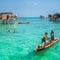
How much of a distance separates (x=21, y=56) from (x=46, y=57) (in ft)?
2.10

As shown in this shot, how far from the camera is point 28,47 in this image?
5559 millimetres

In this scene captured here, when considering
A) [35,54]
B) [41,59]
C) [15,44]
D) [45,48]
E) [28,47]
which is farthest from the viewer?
[15,44]

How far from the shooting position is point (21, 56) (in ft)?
15.7

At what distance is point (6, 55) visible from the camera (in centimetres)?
493

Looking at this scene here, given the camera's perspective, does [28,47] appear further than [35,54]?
Yes

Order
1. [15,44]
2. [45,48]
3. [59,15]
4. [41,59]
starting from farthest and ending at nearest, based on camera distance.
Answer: [59,15], [15,44], [45,48], [41,59]

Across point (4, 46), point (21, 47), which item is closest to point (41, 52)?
point (21, 47)

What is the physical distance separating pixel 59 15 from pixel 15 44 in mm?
11750

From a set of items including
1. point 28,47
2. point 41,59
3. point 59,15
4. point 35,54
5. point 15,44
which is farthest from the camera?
point 59,15

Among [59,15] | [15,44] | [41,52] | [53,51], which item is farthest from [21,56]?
[59,15]

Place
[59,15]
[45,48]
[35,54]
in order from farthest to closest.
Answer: [59,15]
[45,48]
[35,54]

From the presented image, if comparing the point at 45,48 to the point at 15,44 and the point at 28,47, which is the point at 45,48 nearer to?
the point at 28,47

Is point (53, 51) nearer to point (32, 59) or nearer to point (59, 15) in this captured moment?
point (32, 59)

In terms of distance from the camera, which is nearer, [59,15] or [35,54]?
[35,54]
